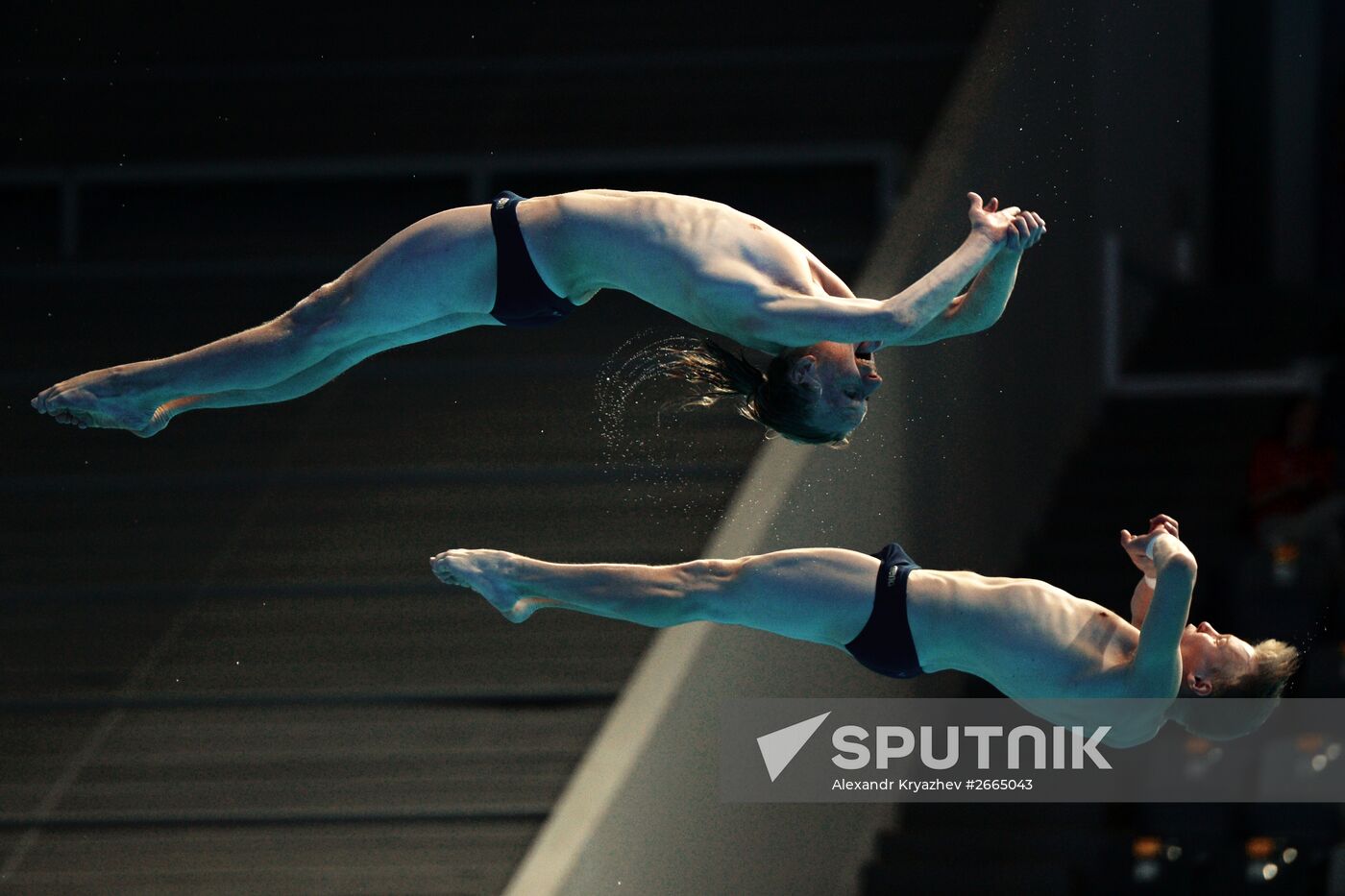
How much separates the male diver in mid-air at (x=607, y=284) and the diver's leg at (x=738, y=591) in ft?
1.20

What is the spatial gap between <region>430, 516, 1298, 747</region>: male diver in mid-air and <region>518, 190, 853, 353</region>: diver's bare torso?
648mm

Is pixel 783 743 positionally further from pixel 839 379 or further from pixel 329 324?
pixel 329 324

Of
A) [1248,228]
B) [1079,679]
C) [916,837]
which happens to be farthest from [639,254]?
[1248,228]

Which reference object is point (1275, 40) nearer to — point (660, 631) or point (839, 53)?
point (839, 53)

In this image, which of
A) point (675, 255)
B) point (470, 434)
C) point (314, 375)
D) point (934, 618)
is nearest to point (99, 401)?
point (314, 375)

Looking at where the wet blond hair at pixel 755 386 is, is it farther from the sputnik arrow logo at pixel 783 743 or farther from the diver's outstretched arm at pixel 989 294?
the sputnik arrow logo at pixel 783 743

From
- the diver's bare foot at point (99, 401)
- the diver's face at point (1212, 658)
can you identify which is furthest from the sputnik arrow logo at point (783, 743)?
the diver's bare foot at point (99, 401)

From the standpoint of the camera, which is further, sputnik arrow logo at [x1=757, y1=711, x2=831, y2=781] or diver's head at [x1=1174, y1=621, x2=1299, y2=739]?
sputnik arrow logo at [x1=757, y1=711, x2=831, y2=781]

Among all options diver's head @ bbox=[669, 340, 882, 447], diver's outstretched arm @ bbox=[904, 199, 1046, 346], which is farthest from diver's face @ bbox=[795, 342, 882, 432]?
diver's outstretched arm @ bbox=[904, 199, 1046, 346]

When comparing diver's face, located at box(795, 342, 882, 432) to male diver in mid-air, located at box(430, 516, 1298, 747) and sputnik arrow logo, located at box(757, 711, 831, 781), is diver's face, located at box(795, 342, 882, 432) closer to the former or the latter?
male diver in mid-air, located at box(430, 516, 1298, 747)

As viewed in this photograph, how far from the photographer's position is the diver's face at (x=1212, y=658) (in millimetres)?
4316

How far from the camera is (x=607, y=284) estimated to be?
14.5 feet

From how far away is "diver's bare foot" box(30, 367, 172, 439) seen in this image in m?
4.32

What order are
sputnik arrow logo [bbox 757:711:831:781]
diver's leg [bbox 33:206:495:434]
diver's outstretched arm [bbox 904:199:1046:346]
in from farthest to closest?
Result: sputnik arrow logo [bbox 757:711:831:781], diver's leg [bbox 33:206:495:434], diver's outstretched arm [bbox 904:199:1046:346]
